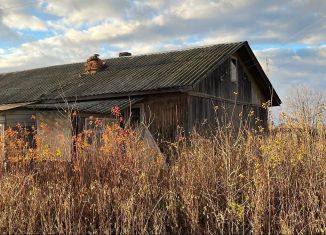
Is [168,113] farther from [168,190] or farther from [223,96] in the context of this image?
[168,190]

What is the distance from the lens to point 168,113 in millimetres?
15422

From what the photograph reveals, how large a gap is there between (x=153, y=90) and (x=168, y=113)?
1.02m

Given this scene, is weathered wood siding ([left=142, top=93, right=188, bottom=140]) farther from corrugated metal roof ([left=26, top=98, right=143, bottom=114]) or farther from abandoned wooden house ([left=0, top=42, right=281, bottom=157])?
corrugated metal roof ([left=26, top=98, right=143, bottom=114])

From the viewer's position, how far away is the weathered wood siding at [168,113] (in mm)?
15242

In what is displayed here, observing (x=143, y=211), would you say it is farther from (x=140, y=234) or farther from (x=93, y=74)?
(x=93, y=74)

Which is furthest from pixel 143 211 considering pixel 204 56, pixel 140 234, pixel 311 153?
pixel 204 56

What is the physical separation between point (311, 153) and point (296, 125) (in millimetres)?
595

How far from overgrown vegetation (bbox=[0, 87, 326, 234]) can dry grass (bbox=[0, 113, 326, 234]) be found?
0.04 feet

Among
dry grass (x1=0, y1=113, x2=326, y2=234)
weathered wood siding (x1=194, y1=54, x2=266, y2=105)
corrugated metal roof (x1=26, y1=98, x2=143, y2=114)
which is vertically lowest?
dry grass (x1=0, y1=113, x2=326, y2=234)

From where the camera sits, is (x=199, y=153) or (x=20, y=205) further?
(x=199, y=153)

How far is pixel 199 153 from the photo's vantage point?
623 cm

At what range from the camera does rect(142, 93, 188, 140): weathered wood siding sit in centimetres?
1524

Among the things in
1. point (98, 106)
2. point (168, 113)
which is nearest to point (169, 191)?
point (98, 106)

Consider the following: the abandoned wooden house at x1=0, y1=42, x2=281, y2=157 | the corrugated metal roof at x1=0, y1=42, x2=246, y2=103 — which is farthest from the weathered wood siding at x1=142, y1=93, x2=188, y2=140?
the corrugated metal roof at x1=0, y1=42, x2=246, y2=103
